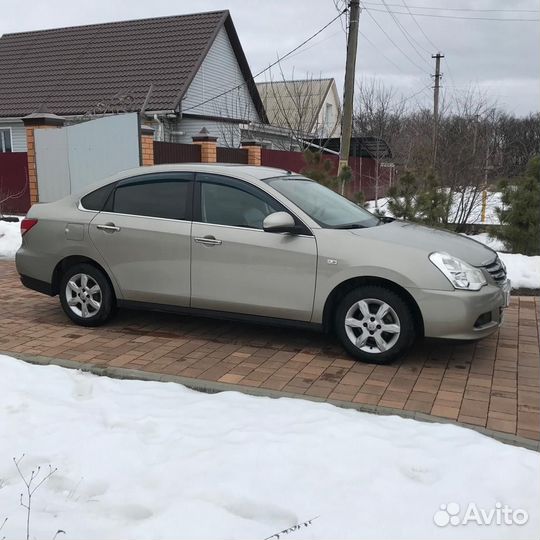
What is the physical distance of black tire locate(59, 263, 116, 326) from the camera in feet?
18.5

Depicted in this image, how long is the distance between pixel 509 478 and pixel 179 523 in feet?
5.50

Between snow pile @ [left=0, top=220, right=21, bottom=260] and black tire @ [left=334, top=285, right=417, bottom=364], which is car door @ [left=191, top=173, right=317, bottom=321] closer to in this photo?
black tire @ [left=334, top=285, right=417, bottom=364]

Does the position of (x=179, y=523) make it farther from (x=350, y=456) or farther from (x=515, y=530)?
(x=515, y=530)

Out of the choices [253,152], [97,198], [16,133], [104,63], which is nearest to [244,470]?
[97,198]

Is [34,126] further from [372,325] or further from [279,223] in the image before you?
[372,325]

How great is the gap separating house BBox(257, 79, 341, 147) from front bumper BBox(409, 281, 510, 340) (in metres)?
15.4

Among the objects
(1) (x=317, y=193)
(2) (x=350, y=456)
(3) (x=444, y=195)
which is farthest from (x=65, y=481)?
(3) (x=444, y=195)

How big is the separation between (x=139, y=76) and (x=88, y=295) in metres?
17.2

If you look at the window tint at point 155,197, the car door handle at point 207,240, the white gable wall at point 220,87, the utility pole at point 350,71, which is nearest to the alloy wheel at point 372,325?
the car door handle at point 207,240

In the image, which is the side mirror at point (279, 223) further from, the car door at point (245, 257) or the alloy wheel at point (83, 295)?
the alloy wheel at point (83, 295)

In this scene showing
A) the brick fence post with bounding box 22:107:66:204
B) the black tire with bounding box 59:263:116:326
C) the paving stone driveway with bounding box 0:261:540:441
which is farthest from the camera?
the brick fence post with bounding box 22:107:66:204

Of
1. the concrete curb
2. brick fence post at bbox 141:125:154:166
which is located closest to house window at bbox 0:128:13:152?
brick fence post at bbox 141:125:154:166

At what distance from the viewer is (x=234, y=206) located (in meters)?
5.14

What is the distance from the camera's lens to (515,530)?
263cm
